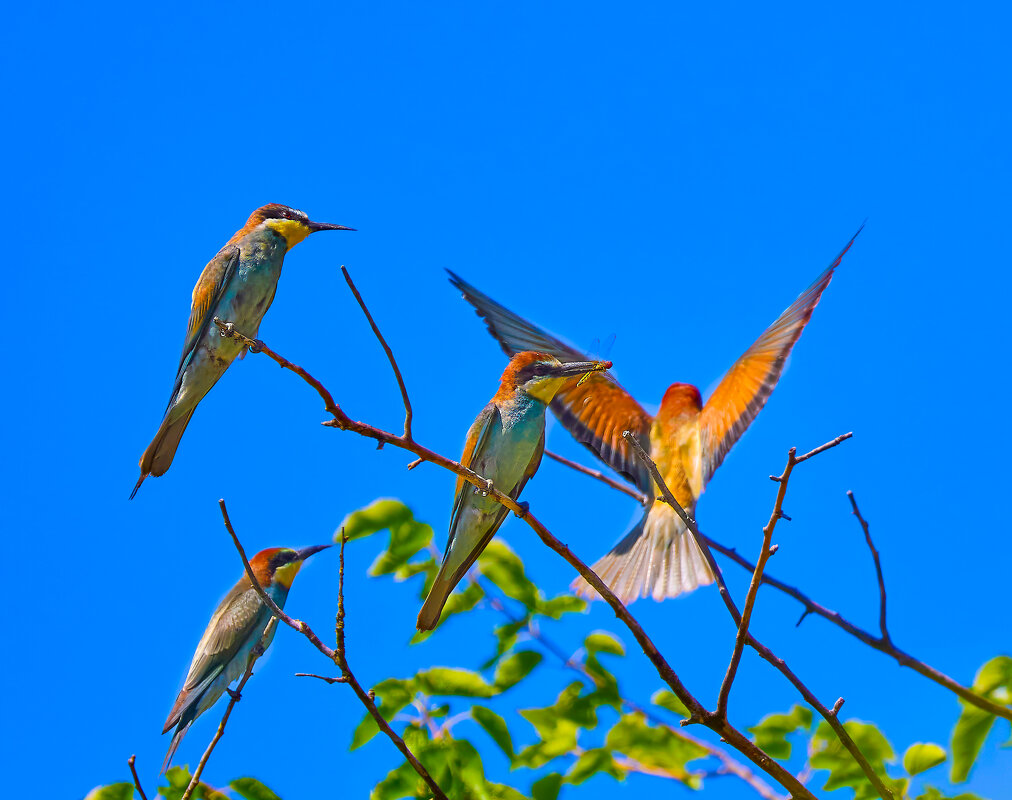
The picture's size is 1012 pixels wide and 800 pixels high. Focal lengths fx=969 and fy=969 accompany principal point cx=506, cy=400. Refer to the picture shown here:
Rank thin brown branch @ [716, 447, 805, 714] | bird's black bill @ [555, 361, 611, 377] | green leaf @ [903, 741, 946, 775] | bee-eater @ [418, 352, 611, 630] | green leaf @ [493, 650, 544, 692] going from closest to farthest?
thin brown branch @ [716, 447, 805, 714]
green leaf @ [903, 741, 946, 775]
green leaf @ [493, 650, 544, 692]
bee-eater @ [418, 352, 611, 630]
bird's black bill @ [555, 361, 611, 377]

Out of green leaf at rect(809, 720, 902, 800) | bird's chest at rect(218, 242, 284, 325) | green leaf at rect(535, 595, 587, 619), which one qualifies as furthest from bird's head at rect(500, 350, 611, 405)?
green leaf at rect(809, 720, 902, 800)

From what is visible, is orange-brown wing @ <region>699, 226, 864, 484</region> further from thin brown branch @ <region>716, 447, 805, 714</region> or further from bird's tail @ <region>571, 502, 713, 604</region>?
thin brown branch @ <region>716, 447, 805, 714</region>

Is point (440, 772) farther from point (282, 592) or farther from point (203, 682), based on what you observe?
point (282, 592)

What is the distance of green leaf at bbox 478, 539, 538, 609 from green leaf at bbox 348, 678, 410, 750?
15.4 inches

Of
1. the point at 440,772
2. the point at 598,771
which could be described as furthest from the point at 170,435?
the point at 598,771

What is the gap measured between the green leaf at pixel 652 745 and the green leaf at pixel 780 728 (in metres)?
0.22

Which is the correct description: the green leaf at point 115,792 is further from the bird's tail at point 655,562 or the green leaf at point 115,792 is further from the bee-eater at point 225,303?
the bird's tail at point 655,562

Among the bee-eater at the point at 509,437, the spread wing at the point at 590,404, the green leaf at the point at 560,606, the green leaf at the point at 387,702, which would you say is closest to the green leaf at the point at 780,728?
the green leaf at the point at 560,606

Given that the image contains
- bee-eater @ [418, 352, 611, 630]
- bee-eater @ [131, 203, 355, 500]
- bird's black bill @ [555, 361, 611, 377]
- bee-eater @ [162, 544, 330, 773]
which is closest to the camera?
bee-eater @ [418, 352, 611, 630]

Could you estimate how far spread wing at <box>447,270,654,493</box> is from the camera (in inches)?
175

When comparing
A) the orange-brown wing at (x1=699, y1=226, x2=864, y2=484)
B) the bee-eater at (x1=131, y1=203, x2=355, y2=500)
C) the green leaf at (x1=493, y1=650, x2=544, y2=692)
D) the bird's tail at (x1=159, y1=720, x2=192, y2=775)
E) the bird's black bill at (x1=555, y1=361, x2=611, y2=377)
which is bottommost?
the green leaf at (x1=493, y1=650, x2=544, y2=692)

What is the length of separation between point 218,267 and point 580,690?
227 centimetres

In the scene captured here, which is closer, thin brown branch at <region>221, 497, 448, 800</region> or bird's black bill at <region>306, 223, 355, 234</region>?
thin brown branch at <region>221, 497, 448, 800</region>

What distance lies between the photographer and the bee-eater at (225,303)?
3.69 m
